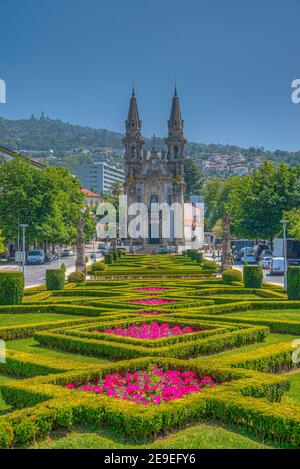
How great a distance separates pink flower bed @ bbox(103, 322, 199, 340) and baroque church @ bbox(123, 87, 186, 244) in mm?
75824

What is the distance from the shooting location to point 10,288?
26.1m

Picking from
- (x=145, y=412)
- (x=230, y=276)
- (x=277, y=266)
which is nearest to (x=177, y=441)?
(x=145, y=412)

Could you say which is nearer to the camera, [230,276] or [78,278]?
[230,276]

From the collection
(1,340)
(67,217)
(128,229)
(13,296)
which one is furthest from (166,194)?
(1,340)

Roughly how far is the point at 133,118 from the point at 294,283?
80490 millimetres

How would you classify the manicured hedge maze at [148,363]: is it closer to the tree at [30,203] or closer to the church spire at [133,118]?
the tree at [30,203]

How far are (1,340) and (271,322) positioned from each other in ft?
28.8

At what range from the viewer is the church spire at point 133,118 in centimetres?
10325

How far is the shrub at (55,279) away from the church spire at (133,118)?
7375 cm

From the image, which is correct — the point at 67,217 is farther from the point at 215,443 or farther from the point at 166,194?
the point at 215,443

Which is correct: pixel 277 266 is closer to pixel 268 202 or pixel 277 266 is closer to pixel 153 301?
→ pixel 268 202

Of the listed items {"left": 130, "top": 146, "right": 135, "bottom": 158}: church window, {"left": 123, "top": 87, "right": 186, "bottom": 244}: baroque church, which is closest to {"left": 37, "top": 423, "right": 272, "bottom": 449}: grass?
{"left": 123, "top": 87, "right": 186, "bottom": 244}: baroque church

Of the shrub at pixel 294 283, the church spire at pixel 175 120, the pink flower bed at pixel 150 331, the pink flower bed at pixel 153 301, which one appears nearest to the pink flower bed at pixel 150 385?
the pink flower bed at pixel 150 331

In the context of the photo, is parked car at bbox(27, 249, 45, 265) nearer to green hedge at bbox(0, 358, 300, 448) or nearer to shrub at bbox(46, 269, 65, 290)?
shrub at bbox(46, 269, 65, 290)
